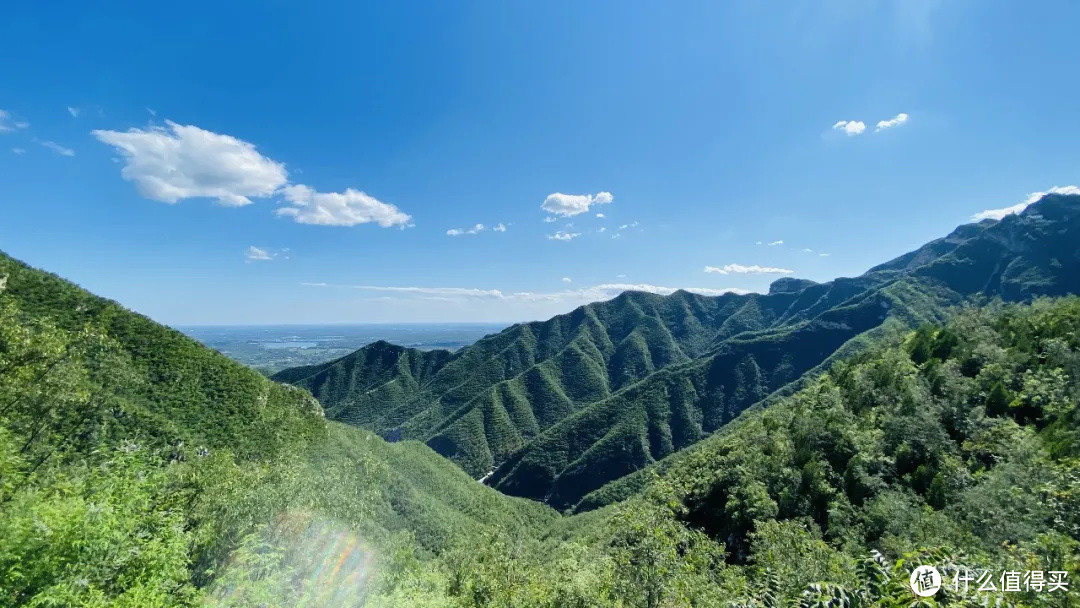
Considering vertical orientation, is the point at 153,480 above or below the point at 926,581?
below

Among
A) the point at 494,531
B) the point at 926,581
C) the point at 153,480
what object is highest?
the point at 926,581

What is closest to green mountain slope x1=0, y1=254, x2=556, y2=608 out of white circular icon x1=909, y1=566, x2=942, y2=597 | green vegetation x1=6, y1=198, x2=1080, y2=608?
green vegetation x1=6, y1=198, x2=1080, y2=608

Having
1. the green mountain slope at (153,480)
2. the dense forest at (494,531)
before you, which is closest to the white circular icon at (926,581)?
the dense forest at (494,531)

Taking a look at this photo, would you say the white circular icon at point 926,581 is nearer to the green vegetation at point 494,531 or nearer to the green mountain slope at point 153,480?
the green vegetation at point 494,531

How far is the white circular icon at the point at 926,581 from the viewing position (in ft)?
19.8

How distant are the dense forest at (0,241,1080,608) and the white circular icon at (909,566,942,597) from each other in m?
0.19

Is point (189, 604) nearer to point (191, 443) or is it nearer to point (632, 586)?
point (632, 586)

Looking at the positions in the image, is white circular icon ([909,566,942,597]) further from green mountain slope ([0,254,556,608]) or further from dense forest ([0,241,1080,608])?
green mountain slope ([0,254,556,608])

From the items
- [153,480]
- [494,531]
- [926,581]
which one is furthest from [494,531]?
[926,581]

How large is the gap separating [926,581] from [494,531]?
6661 cm

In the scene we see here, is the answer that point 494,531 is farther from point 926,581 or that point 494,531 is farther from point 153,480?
point 926,581

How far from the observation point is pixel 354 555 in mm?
39719

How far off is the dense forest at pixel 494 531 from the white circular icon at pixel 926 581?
190 mm

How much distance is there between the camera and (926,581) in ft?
21.5
